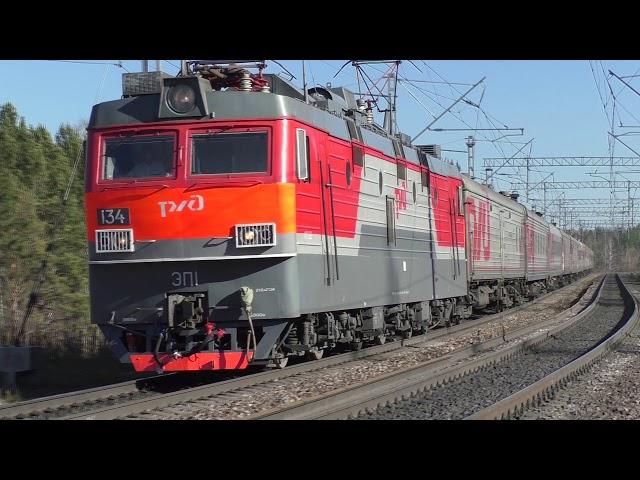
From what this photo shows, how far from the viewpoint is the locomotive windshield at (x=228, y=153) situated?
9922mm

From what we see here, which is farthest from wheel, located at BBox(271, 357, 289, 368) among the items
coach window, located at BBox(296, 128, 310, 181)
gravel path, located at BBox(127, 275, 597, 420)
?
coach window, located at BBox(296, 128, 310, 181)

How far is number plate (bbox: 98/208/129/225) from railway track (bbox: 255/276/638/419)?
337cm

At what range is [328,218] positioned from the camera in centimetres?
1109

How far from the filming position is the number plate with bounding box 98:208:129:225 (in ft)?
32.7

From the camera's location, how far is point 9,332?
46.5 ft

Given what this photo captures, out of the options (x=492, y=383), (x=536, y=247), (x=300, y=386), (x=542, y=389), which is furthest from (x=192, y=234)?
(x=536, y=247)

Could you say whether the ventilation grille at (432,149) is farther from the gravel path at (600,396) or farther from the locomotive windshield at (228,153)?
the locomotive windshield at (228,153)

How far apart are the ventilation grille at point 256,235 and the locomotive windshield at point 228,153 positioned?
73cm

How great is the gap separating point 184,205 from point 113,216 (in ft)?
3.12

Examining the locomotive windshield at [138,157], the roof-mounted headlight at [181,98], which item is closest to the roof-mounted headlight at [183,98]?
the roof-mounted headlight at [181,98]

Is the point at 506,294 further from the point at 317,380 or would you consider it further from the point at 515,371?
the point at 317,380

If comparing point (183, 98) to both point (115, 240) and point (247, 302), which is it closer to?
point (115, 240)
